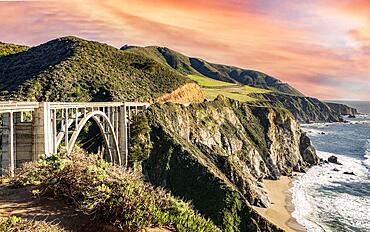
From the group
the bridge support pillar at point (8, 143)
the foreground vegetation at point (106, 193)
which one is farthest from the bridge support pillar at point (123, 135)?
the foreground vegetation at point (106, 193)

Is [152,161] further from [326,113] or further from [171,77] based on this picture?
[326,113]

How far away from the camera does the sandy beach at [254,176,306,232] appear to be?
44.1 m

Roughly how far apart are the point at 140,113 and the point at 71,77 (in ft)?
43.1

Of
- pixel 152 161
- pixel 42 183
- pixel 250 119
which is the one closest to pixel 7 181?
pixel 42 183

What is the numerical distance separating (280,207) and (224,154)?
15094 mm

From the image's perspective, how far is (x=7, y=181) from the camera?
13.0 m

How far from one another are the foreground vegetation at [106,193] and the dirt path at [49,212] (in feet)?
0.69

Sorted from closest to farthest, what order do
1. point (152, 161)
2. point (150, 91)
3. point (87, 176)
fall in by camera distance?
1. point (87, 176)
2. point (152, 161)
3. point (150, 91)

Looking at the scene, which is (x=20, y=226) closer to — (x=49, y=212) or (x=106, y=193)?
(x=49, y=212)

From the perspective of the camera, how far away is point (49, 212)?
34.1 feet

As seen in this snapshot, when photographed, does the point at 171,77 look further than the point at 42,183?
A: Yes

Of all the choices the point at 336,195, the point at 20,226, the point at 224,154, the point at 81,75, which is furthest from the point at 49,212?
the point at 224,154

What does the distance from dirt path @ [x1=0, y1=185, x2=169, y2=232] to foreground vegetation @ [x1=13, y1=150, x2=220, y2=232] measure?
209mm

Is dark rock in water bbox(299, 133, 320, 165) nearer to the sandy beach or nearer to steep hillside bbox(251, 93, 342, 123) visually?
the sandy beach
